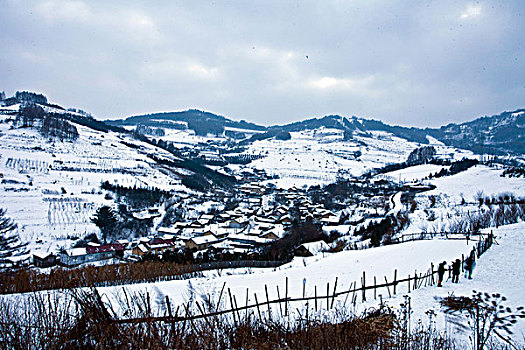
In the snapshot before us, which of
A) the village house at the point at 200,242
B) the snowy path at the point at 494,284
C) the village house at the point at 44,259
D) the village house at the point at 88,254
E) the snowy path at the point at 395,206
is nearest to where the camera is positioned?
the snowy path at the point at 494,284

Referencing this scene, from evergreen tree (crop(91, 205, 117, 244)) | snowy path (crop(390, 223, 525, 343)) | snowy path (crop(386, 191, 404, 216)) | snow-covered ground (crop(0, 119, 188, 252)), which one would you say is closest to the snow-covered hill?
snow-covered ground (crop(0, 119, 188, 252))

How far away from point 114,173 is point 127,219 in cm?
2731

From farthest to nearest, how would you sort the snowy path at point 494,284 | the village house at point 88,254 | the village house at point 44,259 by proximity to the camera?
the village house at point 88,254, the village house at point 44,259, the snowy path at point 494,284

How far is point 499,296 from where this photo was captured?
23.2ft

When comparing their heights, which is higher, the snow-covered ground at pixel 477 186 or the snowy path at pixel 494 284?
the snow-covered ground at pixel 477 186

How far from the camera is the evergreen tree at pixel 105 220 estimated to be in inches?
1668

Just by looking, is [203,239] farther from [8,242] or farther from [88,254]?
[8,242]

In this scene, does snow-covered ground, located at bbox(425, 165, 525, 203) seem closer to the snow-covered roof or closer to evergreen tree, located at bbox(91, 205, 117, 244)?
the snow-covered roof

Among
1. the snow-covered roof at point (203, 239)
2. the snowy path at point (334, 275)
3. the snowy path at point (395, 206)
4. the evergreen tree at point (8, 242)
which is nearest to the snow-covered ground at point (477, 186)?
the snowy path at point (395, 206)

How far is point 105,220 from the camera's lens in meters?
43.5

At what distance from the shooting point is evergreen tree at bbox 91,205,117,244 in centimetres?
4236

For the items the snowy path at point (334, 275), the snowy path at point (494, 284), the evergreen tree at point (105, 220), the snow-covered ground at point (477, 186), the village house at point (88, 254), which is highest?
the snow-covered ground at point (477, 186)

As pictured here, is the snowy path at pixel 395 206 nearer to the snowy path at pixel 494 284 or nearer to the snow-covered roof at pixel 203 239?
the snow-covered roof at pixel 203 239

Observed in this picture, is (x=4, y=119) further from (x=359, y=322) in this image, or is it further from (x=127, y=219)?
(x=359, y=322)
